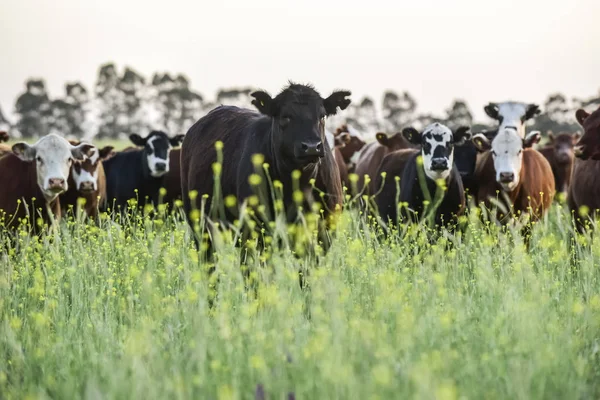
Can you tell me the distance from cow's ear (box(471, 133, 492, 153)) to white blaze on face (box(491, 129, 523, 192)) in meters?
0.32

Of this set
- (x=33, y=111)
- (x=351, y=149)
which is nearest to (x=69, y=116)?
(x=33, y=111)

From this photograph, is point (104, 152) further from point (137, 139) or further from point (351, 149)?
point (351, 149)

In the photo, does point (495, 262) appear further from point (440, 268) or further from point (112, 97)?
point (112, 97)

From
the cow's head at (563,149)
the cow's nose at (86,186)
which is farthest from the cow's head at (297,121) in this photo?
the cow's head at (563,149)

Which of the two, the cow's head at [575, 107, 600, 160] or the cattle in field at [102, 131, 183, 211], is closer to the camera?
the cow's head at [575, 107, 600, 160]

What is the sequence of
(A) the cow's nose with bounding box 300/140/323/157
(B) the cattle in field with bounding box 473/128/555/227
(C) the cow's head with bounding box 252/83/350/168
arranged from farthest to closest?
1. (B) the cattle in field with bounding box 473/128/555/227
2. (C) the cow's head with bounding box 252/83/350/168
3. (A) the cow's nose with bounding box 300/140/323/157

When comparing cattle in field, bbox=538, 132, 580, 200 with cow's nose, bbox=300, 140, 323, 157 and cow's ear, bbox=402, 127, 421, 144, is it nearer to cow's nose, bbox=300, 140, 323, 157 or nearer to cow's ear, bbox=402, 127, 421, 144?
cow's ear, bbox=402, 127, 421, 144

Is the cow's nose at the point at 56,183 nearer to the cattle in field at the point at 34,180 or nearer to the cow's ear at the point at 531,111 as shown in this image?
the cattle in field at the point at 34,180

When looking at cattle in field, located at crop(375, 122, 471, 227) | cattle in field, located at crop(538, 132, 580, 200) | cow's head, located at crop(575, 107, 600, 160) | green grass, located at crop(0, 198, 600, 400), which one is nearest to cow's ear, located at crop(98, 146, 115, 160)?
cattle in field, located at crop(375, 122, 471, 227)

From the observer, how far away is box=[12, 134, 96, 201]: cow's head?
9.28 m

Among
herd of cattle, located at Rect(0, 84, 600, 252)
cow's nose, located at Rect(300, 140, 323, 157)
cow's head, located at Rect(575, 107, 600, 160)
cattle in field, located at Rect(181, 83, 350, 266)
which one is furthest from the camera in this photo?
cow's head, located at Rect(575, 107, 600, 160)

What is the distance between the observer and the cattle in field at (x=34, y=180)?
367 inches

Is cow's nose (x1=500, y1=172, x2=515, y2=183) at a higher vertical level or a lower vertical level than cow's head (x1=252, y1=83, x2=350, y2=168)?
lower

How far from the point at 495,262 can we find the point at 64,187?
16.4 feet
